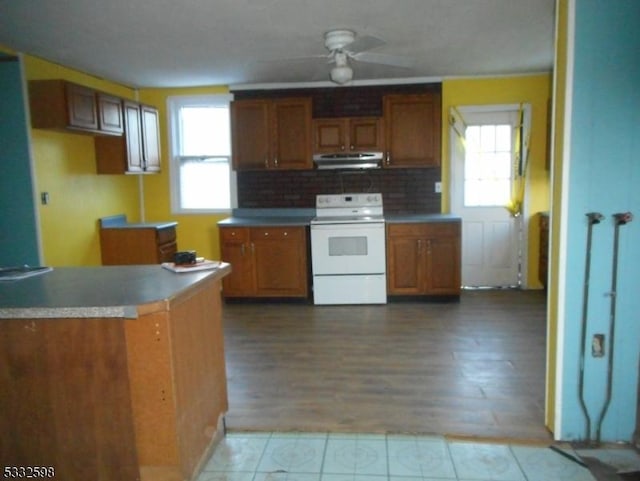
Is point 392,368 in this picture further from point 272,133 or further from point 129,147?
point 129,147

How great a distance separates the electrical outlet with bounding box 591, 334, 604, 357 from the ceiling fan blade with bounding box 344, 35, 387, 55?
2.49 metres

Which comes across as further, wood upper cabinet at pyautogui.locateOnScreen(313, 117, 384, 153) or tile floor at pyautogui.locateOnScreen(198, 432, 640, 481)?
wood upper cabinet at pyautogui.locateOnScreen(313, 117, 384, 153)

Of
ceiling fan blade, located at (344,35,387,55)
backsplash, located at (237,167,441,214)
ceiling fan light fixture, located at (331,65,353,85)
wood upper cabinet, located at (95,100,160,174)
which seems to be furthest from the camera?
backsplash, located at (237,167,441,214)

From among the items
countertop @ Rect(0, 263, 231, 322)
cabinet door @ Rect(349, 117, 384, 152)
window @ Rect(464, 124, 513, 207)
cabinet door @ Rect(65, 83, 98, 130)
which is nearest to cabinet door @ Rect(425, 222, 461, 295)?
window @ Rect(464, 124, 513, 207)

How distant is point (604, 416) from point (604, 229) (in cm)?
89

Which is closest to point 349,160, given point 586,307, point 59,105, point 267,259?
point 267,259

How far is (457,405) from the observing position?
8.88 ft

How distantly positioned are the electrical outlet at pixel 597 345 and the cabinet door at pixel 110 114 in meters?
4.10

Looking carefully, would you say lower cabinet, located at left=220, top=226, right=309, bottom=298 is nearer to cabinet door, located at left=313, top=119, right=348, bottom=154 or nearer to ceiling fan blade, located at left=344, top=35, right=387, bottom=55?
cabinet door, located at left=313, top=119, right=348, bottom=154

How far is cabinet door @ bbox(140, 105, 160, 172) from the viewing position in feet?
16.5

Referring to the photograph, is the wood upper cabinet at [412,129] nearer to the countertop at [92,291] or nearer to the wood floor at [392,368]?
the wood floor at [392,368]

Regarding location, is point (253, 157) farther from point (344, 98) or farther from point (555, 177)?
point (555, 177)

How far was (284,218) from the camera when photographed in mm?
5289

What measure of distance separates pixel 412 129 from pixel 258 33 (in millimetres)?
2120
